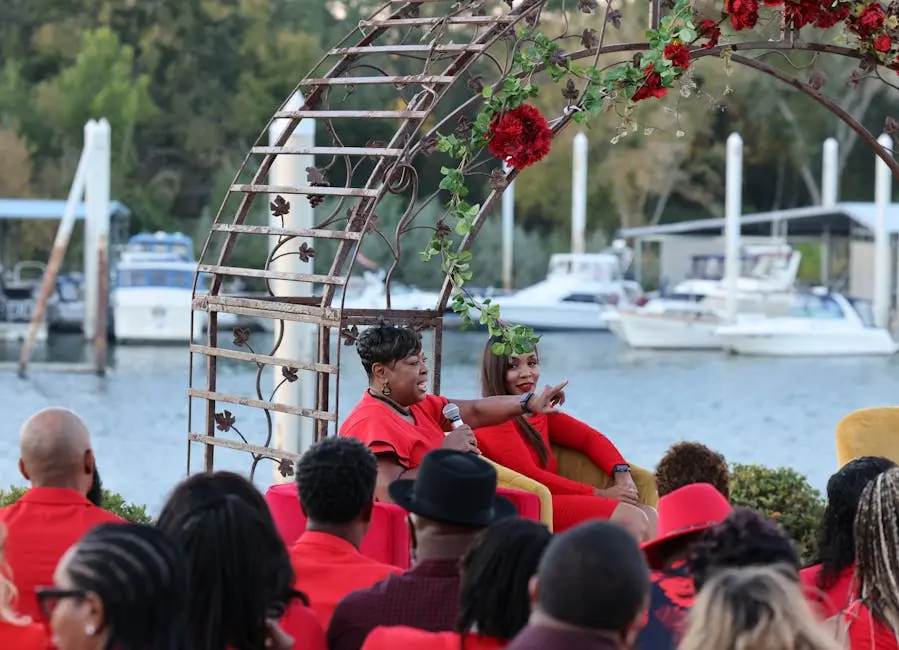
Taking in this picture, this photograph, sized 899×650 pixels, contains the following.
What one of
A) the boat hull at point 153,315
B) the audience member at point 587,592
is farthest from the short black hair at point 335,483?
the boat hull at point 153,315

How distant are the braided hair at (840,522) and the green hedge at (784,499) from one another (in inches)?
106

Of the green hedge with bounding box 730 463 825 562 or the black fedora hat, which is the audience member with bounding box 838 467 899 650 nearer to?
the black fedora hat

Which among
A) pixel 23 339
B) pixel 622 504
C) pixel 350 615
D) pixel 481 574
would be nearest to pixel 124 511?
pixel 622 504

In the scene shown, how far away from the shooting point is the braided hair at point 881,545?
10.9 ft

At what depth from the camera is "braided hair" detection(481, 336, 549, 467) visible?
5824 millimetres

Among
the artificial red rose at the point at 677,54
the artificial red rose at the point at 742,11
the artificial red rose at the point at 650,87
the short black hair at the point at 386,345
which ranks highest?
the artificial red rose at the point at 742,11

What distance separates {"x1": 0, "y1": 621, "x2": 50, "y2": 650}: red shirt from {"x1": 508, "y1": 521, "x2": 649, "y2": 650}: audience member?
93 centimetres

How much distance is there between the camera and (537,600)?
2.57 meters

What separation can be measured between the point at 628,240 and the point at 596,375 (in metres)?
17.0

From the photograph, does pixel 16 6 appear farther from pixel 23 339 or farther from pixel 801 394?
pixel 801 394

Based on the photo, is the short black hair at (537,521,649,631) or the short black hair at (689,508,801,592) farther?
the short black hair at (689,508,801,592)

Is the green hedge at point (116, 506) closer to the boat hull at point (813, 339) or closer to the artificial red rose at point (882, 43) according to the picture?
the artificial red rose at point (882, 43)

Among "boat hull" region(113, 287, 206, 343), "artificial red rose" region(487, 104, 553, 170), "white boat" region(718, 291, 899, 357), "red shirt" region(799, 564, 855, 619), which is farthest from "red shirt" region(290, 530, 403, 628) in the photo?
"white boat" region(718, 291, 899, 357)

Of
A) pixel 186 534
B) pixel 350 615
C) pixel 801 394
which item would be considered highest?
pixel 186 534
